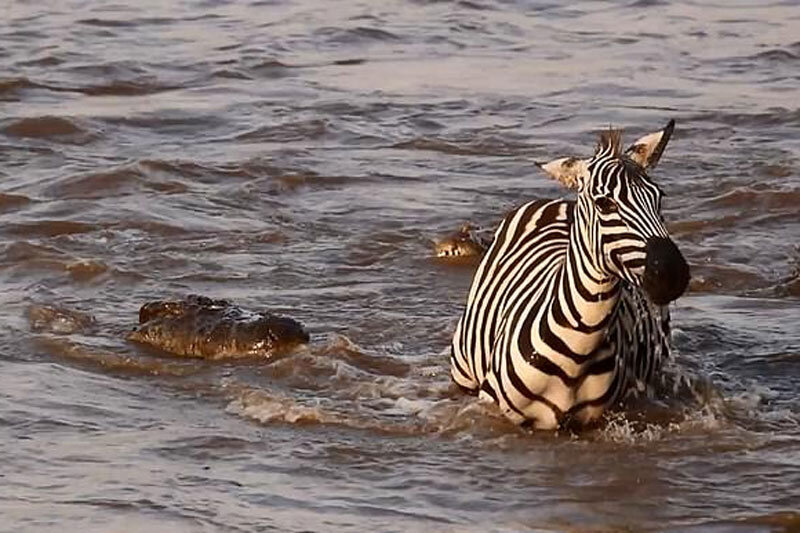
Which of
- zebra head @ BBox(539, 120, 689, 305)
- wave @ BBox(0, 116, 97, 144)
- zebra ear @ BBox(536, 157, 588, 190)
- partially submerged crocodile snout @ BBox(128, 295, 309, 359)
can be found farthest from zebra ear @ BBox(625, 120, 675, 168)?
wave @ BBox(0, 116, 97, 144)

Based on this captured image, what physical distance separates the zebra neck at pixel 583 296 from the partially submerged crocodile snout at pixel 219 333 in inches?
83.2

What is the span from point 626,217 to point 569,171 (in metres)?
0.46

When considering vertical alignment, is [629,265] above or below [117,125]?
above

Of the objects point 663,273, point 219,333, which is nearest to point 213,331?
point 219,333

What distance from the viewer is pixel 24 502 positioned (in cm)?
763

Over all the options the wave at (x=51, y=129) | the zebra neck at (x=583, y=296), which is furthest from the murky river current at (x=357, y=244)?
the zebra neck at (x=583, y=296)

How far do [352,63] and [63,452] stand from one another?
10592 mm

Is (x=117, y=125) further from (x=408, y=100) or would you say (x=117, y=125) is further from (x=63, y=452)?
(x=63, y=452)

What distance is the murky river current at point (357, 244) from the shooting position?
793 centimetres

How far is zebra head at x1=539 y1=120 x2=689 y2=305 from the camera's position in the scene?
748cm

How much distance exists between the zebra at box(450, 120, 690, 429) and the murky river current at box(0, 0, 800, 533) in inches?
7.4

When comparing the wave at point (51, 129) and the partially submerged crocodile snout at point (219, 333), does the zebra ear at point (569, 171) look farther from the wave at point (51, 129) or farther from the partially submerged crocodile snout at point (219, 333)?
the wave at point (51, 129)

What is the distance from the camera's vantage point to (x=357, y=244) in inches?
484

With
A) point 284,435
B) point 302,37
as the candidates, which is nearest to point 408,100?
point 302,37
